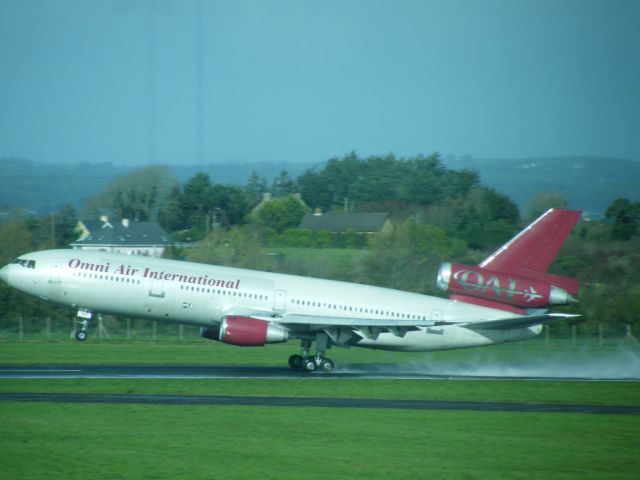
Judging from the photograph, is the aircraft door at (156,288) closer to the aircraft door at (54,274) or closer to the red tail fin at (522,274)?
the aircraft door at (54,274)

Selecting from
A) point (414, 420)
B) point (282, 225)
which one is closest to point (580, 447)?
point (414, 420)

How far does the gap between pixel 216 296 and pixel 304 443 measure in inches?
588

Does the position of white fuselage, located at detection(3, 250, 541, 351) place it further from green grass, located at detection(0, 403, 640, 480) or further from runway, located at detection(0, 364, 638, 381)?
green grass, located at detection(0, 403, 640, 480)

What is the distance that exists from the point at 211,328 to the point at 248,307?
1988 mm

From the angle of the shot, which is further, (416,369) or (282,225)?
(282,225)

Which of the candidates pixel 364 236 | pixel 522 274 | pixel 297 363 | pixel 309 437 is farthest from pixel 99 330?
pixel 364 236

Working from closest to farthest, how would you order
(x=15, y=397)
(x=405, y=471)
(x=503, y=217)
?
(x=405, y=471) < (x=15, y=397) < (x=503, y=217)

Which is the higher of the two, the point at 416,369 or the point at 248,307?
the point at 248,307

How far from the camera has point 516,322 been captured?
113 ft

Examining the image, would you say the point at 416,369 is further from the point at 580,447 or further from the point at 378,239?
the point at 378,239

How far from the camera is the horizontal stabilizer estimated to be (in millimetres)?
33438

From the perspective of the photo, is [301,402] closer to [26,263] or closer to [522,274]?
[522,274]

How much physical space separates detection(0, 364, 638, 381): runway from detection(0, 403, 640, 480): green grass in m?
8.19

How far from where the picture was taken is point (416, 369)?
1502 inches
